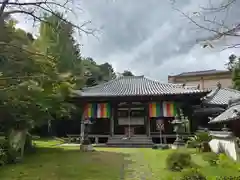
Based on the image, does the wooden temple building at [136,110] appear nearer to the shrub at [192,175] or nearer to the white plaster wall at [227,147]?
the white plaster wall at [227,147]

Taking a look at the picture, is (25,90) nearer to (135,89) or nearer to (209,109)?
(135,89)

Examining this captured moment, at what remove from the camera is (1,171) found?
8031 millimetres

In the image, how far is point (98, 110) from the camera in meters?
19.3

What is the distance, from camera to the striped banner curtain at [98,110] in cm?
1917

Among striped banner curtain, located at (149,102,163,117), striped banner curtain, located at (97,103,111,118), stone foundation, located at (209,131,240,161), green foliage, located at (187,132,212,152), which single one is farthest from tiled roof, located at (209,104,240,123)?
striped banner curtain, located at (97,103,111,118)

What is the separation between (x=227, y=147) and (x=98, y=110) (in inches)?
439

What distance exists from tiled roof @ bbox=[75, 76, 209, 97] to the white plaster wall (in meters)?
6.03

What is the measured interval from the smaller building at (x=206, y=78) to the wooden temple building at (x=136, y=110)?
1102 inches

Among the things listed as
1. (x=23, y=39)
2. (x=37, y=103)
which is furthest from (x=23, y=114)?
(x=23, y=39)

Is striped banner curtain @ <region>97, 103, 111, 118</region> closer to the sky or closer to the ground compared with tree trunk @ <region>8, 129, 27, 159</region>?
closer to the sky

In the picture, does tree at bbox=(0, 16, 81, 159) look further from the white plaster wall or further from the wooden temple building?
the white plaster wall

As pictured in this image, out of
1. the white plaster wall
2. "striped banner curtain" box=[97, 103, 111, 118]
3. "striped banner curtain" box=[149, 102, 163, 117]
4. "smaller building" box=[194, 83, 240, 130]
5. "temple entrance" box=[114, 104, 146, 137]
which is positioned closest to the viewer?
→ the white plaster wall

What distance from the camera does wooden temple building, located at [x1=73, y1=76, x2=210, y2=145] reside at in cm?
1814

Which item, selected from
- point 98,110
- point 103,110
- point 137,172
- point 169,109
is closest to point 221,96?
point 169,109
